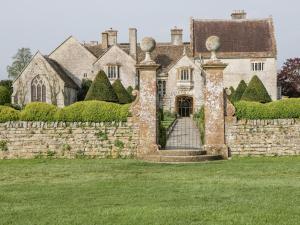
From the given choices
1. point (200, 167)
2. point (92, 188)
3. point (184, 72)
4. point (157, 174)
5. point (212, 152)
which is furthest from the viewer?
point (184, 72)

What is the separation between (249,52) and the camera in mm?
50031

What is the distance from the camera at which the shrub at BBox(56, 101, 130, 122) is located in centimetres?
1595

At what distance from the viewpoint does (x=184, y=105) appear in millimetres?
50812

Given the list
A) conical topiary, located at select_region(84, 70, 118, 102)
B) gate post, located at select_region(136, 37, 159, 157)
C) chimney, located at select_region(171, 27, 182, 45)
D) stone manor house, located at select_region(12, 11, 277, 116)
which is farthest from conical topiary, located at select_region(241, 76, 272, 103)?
gate post, located at select_region(136, 37, 159, 157)

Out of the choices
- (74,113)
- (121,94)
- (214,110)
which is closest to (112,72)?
(121,94)

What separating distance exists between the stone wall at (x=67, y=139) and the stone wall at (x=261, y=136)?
3.20 metres

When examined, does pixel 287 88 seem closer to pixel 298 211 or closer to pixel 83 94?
pixel 83 94

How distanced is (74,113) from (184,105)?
116 ft

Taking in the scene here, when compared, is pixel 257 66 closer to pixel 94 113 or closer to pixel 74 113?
pixel 94 113

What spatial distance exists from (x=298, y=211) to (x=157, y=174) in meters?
4.84

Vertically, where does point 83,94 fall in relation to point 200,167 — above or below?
above

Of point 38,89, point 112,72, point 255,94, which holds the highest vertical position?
point 112,72

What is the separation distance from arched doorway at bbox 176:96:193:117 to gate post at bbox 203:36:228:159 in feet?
108

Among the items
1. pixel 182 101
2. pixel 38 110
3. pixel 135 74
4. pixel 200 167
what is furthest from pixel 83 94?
A: pixel 200 167
